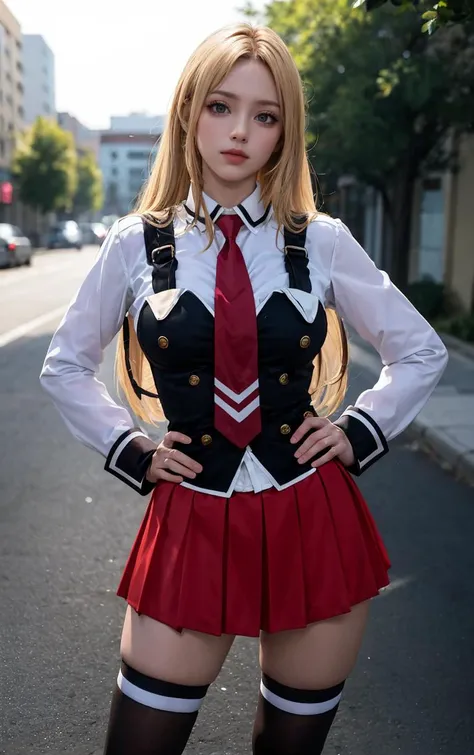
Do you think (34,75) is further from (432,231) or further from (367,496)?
(367,496)

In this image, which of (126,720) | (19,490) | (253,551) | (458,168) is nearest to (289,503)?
(253,551)

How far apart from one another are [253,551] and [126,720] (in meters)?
0.42

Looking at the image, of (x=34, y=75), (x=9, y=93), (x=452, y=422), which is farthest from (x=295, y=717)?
(x=34, y=75)

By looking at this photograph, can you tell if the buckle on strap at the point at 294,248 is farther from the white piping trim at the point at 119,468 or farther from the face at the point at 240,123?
the white piping trim at the point at 119,468

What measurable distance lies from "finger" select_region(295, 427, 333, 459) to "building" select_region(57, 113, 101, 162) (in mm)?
115672

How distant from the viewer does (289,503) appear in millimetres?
1909

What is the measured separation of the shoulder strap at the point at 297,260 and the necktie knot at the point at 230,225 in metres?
0.11

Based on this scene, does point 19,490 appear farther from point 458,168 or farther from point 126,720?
point 458,168

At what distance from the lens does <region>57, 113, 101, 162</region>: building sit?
122 meters

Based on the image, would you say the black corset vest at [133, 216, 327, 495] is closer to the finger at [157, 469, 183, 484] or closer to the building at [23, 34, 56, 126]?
the finger at [157, 469, 183, 484]

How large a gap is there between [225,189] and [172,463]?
62 cm

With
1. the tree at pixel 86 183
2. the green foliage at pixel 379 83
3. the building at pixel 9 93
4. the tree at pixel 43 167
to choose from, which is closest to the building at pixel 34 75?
the tree at pixel 86 183

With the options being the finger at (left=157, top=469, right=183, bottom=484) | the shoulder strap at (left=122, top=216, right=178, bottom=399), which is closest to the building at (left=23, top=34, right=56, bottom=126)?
the shoulder strap at (left=122, top=216, right=178, bottom=399)

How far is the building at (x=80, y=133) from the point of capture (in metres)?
122
